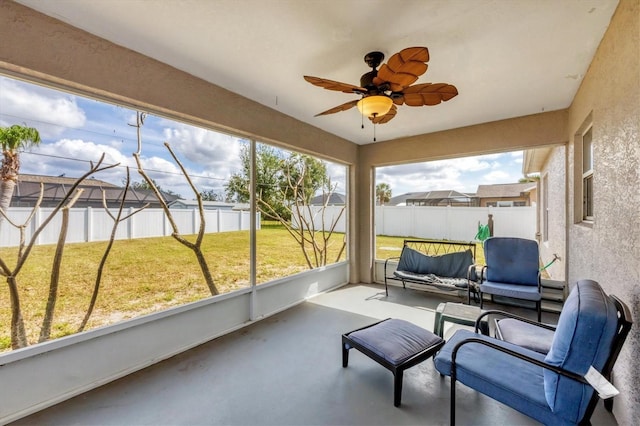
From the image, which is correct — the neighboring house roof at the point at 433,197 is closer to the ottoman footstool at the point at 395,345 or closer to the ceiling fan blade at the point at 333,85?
the ottoman footstool at the point at 395,345

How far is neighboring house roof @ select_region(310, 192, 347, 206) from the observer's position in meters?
4.48

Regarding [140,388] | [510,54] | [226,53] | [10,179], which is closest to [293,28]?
[226,53]

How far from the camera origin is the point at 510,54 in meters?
2.14

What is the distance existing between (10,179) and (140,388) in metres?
1.72

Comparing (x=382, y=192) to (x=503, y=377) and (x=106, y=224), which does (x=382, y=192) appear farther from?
(x=106, y=224)

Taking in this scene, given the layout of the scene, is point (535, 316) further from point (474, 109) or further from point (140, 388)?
point (140, 388)

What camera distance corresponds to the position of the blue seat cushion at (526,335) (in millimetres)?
1814

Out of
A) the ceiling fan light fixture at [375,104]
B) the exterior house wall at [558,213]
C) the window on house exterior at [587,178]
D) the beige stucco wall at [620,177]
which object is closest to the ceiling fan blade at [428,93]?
the ceiling fan light fixture at [375,104]

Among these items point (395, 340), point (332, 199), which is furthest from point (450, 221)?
point (395, 340)

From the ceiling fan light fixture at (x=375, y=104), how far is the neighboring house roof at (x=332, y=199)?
256 cm

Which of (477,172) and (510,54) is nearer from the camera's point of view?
(510,54)

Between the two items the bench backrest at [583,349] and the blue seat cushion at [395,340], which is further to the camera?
the blue seat cushion at [395,340]

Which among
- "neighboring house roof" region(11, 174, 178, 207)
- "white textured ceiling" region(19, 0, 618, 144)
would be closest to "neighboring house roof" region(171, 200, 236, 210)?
"neighboring house roof" region(11, 174, 178, 207)

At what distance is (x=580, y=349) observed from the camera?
4.00 ft
